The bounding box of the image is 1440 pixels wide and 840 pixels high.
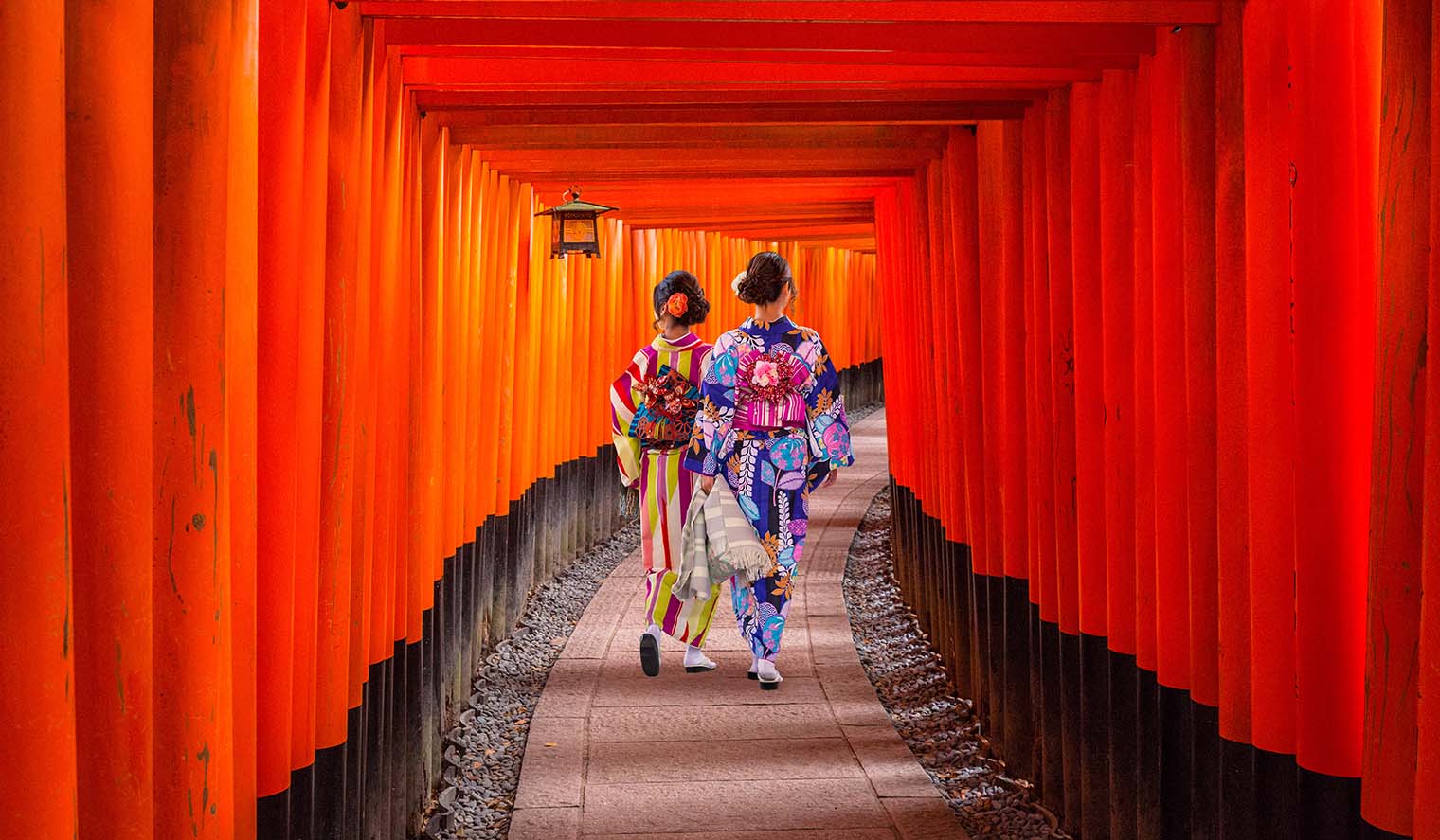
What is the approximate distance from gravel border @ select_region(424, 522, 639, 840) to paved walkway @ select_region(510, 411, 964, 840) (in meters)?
0.09

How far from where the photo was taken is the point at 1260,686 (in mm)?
2980

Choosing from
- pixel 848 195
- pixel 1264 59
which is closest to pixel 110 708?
pixel 1264 59

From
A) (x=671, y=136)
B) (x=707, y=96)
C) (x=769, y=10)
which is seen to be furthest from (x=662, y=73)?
(x=671, y=136)

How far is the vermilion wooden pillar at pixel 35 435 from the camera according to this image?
156 cm

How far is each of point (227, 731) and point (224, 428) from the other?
500 mm

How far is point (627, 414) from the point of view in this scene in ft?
23.1

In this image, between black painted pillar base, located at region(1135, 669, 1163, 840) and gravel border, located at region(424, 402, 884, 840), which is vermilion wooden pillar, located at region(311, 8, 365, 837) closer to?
gravel border, located at region(424, 402, 884, 840)

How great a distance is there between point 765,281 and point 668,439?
1.05m

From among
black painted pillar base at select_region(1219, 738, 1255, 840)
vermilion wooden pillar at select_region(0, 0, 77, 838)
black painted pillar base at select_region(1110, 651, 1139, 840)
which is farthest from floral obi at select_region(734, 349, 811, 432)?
vermilion wooden pillar at select_region(0, 0, 77, 838)

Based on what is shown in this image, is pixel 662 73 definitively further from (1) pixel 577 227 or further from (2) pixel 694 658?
(2) pixel 694 658

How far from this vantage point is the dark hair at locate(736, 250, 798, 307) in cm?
639

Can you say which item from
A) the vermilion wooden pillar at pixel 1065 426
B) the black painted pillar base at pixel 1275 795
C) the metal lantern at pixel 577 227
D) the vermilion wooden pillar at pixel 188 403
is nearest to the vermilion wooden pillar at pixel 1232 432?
the black painted pillar base at pixel 1275 795

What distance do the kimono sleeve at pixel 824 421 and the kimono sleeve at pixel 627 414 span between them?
40.5 inches

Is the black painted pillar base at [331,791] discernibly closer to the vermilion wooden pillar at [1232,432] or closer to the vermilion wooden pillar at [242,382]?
the vermilion wooden pillar at [242,382]
